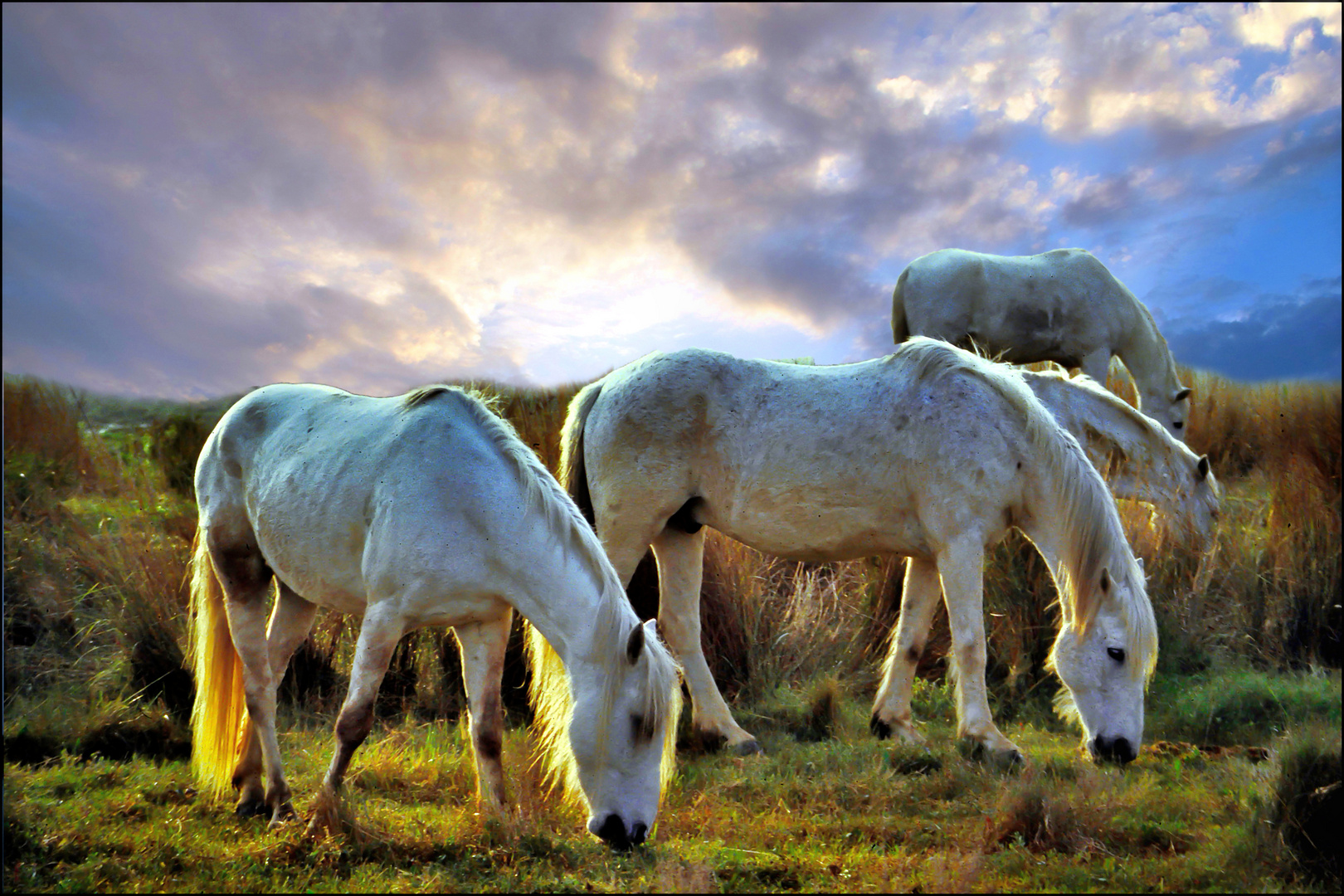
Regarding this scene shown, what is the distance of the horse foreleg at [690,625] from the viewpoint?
188 inches

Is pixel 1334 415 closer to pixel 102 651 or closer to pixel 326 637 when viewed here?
pixel 326 637

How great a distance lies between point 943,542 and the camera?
14.3 ft

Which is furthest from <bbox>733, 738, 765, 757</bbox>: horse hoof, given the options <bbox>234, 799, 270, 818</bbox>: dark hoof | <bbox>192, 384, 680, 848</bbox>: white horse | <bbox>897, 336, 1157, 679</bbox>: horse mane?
<bbox>234, 799, 270, 818</bbox>: dark hoof

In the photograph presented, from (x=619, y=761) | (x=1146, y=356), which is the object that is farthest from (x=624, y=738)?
(x=1146, y=356)

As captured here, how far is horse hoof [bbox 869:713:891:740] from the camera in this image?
470cm

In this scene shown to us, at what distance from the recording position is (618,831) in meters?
3.01

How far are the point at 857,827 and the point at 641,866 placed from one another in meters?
1.01

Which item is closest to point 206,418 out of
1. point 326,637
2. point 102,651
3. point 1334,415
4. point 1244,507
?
point 102,651

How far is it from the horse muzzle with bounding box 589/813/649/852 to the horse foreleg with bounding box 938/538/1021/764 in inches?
78.5

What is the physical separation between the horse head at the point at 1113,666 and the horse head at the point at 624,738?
223cm

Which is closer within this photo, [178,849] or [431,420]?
[178,849]

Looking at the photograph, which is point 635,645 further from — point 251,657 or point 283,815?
point 251,657

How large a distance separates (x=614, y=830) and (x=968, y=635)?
7.06 feet

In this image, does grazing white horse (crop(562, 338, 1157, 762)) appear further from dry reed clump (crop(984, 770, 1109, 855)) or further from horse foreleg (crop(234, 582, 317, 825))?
horse foreleg (crop(234, 582, 317, 825))
